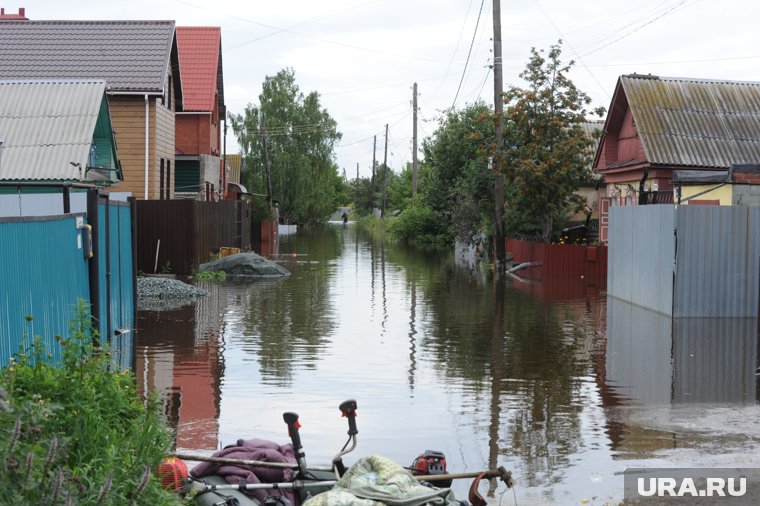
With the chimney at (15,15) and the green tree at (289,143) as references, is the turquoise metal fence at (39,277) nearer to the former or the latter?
the chimney at (15,15)

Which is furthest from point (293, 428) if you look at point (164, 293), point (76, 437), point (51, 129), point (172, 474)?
point (51, 129)

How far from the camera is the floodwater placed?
8.88 meters

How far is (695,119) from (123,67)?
1670 centimetres

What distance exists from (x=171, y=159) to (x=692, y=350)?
2241cm

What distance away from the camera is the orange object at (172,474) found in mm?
6344

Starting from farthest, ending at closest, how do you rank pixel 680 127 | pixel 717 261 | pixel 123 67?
1. pixel 123 67
2. pixel 680 127
3. pixel 717 261

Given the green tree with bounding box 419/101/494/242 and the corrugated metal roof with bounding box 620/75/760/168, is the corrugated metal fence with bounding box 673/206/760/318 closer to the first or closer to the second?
the corrugated metal roof with bounding box 620/75/760/168

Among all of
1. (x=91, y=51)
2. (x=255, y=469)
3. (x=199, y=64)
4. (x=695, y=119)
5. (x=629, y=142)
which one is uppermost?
(x=199, y=64)

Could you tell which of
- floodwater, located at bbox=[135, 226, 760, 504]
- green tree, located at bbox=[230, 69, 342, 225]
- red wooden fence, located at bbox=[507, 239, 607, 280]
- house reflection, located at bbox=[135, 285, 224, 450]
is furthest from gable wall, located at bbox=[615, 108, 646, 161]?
green tree, located at bbox=[230, 69, 342, 225]

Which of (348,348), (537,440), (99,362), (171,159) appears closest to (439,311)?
(348,348)

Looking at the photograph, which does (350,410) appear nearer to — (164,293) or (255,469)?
(255,469)

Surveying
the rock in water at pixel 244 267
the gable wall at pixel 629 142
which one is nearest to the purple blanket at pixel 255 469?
the rock in water at pixel 244 267

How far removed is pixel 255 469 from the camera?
6.93 meters

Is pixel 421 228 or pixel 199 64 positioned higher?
pixel 199 64
